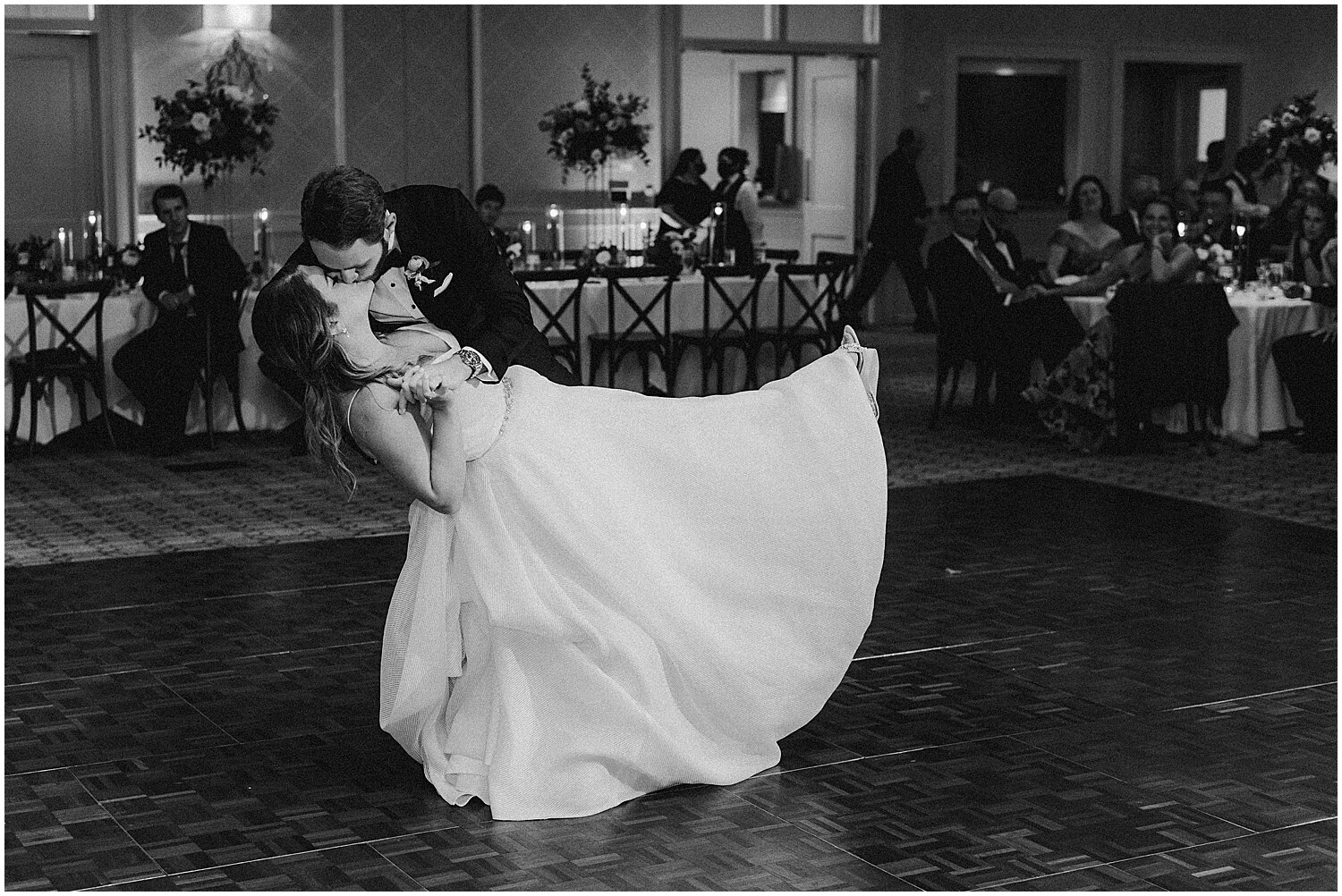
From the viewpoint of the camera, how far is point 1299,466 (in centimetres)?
823

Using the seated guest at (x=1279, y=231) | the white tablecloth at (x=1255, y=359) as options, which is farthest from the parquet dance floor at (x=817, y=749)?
the seated guest at (x=1279, y=231)

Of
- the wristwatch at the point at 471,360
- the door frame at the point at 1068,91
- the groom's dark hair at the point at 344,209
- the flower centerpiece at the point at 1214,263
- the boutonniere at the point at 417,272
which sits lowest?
the wristwatch at the point at 471,360

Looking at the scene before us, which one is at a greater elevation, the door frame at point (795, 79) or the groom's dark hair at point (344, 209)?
the door frame at point (795, 79)

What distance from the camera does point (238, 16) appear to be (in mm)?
12242

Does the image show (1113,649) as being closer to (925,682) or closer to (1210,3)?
(925,682)

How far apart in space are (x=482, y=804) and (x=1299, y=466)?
5.64 metres

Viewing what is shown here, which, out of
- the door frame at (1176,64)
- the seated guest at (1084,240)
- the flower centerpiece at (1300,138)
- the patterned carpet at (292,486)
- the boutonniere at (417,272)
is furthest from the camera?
the door frame at (1176,64)

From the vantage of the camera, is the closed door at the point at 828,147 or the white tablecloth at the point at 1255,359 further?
the closed door at the point at 828,147

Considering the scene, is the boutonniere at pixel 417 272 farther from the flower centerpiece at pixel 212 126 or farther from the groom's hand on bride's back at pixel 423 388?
the flower centerpiece at pixel 212 126

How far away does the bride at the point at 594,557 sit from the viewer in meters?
3.51

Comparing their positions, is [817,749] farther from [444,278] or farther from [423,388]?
[444,278]

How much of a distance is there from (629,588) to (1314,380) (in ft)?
19.7

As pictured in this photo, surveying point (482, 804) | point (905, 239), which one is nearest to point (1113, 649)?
point (482, 804)

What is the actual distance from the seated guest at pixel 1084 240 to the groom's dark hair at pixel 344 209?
746 centimetres
